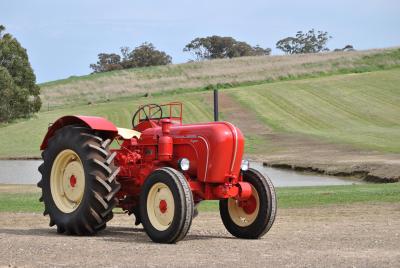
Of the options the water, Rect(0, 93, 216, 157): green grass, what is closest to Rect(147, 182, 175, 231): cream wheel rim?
the water

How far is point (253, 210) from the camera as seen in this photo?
11.1 metres

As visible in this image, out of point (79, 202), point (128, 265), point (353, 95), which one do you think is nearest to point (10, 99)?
point (353, 95)

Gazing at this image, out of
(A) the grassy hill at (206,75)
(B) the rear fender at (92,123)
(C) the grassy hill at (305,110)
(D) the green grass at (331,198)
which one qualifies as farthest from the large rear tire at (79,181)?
(A) the grassy hill at (206,75)

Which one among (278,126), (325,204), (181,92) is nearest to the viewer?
(325,204)

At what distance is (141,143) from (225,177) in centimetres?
168

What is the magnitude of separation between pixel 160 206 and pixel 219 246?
109cm

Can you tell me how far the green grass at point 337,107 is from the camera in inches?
1983

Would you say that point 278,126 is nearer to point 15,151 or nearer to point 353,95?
point 353,95

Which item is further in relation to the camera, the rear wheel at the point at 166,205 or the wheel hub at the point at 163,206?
the wheel hub at the point at 163,206

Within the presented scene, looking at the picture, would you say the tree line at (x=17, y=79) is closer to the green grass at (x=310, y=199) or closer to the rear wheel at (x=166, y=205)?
the green grass at (x=310, y=199)

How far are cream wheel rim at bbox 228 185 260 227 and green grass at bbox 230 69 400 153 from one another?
106 ft

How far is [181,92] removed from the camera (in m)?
74.4

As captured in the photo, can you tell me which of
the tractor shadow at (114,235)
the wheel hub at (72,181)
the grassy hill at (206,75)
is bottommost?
the tractor shadow at (114,235)

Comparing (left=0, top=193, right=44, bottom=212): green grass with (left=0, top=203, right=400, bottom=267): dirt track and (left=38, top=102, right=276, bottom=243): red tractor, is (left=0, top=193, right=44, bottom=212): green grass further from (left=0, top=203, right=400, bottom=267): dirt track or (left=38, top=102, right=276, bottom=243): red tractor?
(left=38, top=102, right=276, bottom=243): red tractor
